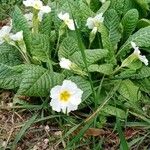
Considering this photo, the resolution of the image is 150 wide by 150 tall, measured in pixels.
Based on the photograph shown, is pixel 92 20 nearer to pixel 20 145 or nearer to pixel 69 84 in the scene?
pixel 69 84

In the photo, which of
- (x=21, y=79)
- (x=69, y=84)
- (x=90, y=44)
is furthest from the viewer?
(x=90, y=44)

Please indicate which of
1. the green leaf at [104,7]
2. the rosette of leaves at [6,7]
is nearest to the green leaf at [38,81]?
the green leaf at [104,7]

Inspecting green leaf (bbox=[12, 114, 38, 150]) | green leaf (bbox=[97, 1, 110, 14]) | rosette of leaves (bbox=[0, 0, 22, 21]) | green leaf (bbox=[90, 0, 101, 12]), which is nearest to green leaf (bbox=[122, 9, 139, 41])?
green leaf (bbox=[97, 1, 110, 14])

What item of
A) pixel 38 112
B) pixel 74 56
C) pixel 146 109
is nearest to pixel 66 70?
pixel 74 56

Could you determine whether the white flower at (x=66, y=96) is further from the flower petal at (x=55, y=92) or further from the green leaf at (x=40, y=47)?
the green leaf at (x=40, y=47)

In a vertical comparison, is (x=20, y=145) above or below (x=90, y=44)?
below

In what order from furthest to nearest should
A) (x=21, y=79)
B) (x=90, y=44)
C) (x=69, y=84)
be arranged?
(x=90, y=44) → (x=21, y=79) → (x=69, y=84)

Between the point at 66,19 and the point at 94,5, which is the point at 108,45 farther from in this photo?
the point at 94,5
